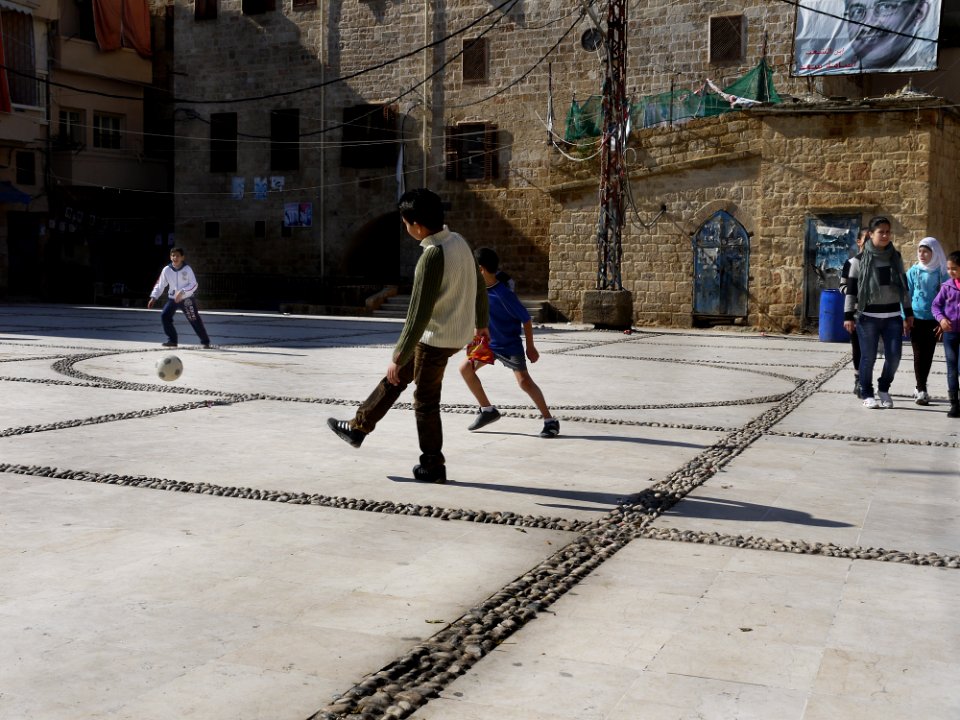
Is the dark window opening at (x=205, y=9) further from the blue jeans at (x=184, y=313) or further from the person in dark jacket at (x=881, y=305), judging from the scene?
the person in dark jacket at (x=881, y=305)

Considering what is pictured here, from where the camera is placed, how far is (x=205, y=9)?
35688 mm

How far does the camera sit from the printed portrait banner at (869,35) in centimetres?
2338

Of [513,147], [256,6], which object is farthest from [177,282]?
[256,6]

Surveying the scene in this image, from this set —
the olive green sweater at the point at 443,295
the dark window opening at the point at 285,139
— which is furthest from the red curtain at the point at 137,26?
the olive green sweater at the point at 443,295

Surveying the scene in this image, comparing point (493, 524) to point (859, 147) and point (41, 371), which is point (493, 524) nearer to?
point (41, 371)

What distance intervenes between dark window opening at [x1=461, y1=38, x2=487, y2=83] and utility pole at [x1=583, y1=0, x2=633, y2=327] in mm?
9274

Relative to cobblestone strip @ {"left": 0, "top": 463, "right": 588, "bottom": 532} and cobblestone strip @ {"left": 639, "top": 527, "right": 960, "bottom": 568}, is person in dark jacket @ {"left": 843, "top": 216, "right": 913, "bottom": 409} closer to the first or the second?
cobblestone strip @ {"left": 639, "top": 527, "right": 960, "bottom": 568}

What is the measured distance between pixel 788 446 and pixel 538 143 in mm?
23427

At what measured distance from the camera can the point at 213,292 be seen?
33.6 m

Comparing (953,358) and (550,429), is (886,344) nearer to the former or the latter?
(953,358)

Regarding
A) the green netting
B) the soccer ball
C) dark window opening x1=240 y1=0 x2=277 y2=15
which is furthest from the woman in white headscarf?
dark window opening x1=240 y1=0 x2=277 y2=15

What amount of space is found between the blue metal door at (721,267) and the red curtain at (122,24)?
19.9 metres

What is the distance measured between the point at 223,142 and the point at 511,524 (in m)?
31.6

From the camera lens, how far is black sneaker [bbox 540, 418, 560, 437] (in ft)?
28.5
